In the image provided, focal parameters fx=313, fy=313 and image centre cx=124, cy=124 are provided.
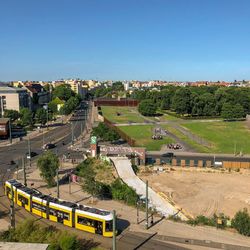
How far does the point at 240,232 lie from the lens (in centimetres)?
3512

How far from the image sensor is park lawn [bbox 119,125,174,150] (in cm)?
8244

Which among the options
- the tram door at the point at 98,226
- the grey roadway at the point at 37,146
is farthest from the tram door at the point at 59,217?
the grey roadway at the point at 37,146

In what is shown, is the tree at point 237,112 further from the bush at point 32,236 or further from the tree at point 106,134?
the bush at point 32,236

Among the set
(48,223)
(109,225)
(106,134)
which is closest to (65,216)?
(48,223)

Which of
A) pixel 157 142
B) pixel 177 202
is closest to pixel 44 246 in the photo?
pixel 177 202

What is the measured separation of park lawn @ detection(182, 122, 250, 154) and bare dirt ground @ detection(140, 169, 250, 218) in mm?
19328

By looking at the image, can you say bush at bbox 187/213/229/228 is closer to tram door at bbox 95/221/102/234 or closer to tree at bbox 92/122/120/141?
tram door at bbox 95/221/102/234

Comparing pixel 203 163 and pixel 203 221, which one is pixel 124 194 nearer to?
pixel 203 221

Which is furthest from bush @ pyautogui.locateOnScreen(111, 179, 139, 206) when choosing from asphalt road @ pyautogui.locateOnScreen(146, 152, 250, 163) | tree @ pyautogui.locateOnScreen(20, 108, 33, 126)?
tree @ pyautogui.locateOnScreen(20, 108, 33, 126)

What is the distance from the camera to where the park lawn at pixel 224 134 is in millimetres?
80062

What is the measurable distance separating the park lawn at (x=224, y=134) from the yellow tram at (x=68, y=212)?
49.4m

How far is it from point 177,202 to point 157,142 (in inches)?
1616

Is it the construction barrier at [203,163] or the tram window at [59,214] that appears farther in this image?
the construction barrier at [203,163]

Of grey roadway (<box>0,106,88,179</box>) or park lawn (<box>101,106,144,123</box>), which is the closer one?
grey roadway (<box>0,106,88,179</box>)
